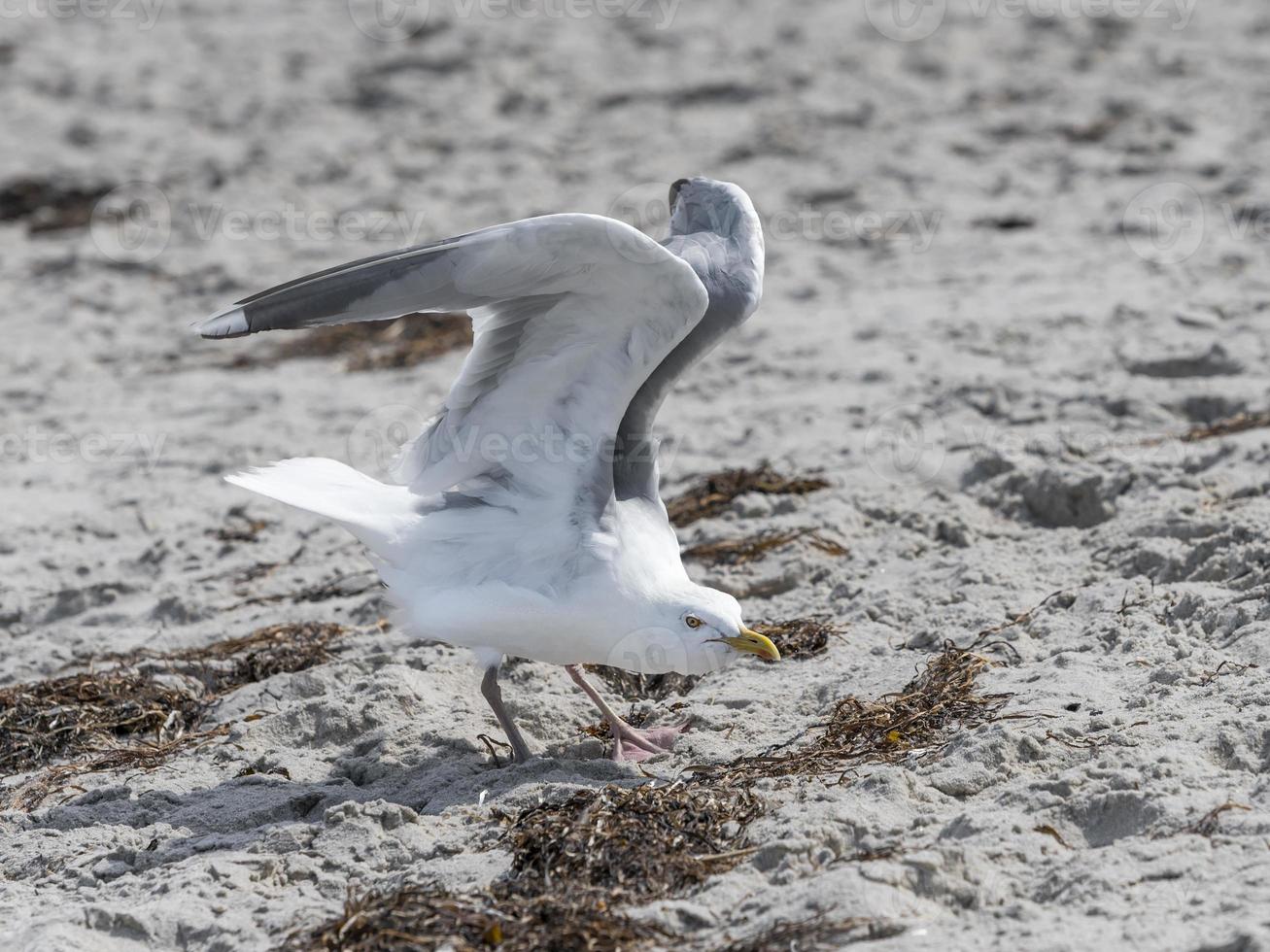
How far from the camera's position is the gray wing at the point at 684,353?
4.30 metres

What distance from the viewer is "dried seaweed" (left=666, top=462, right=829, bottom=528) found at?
A: 5.63m

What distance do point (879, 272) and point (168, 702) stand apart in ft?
15.8

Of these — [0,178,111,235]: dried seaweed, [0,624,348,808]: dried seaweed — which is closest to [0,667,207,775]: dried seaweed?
[0,624,348,808]: dried seaweed

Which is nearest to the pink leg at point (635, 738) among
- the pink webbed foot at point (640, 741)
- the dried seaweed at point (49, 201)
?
the pink webbed foot at point (640, 741)

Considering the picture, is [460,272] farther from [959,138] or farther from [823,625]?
[959,138]

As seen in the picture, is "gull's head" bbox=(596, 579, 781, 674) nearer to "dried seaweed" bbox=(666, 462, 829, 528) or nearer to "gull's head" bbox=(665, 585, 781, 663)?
"gull's head" bbox=(665, 585, 781, 663)

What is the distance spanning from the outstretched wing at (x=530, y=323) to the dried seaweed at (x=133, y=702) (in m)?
0.86

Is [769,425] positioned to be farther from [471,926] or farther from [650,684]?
[471,926]

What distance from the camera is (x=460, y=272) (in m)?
3.87

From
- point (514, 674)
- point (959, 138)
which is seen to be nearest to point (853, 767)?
point (514, 674)

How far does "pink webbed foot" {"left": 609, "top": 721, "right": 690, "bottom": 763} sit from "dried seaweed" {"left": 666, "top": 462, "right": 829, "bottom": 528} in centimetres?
150

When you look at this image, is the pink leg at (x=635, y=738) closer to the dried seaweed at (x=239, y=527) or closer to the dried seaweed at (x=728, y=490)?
the dried seaweed at (x=728, y=490)

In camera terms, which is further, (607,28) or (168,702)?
(607,28)

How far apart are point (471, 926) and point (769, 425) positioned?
3671 millimetres
